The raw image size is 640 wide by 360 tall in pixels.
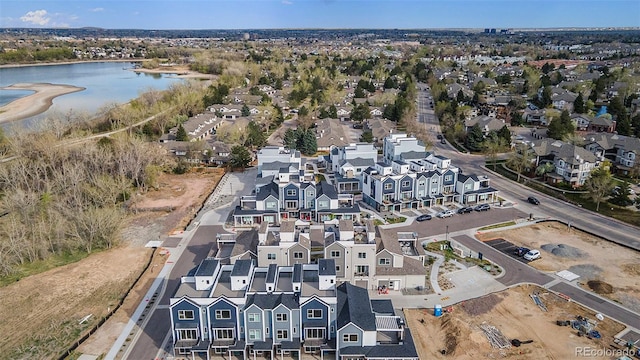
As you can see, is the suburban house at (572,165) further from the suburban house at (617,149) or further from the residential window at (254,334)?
the residential window at (254,334)

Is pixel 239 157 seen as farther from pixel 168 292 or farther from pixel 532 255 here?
pixel 532 255

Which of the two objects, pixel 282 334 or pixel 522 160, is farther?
pixel 522 160

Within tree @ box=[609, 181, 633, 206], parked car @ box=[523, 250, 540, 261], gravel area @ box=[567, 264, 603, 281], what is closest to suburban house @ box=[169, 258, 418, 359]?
parked car @ box=[523, 250, 540, 261]

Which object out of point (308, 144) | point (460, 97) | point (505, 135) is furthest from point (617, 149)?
point (308, 144)

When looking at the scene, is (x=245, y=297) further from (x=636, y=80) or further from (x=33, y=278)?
(x=636, y=80)

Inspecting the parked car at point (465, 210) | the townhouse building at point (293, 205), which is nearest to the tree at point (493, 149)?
the parked car at point (465, 210)

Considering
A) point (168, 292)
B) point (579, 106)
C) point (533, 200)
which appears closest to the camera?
point (168, 292)

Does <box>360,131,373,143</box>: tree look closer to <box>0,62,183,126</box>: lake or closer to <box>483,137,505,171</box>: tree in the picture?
<box>483,137,505,171</box>: tree
